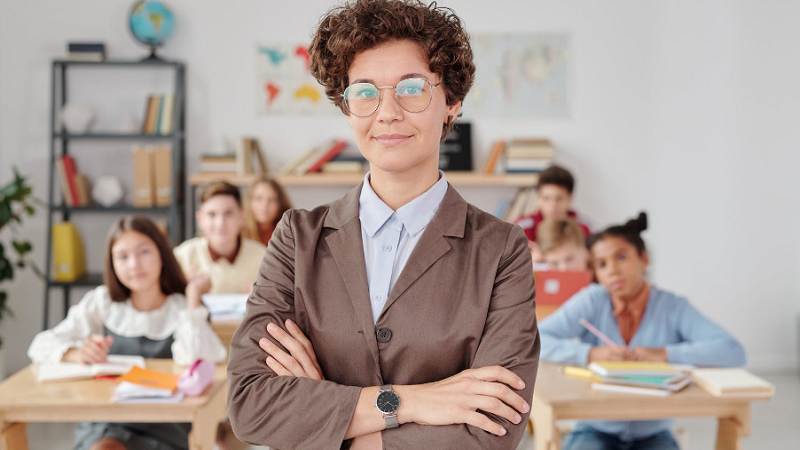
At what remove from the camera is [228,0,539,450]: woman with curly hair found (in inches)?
53.5

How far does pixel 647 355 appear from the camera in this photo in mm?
2547

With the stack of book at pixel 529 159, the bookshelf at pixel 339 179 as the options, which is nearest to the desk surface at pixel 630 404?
the bookshelf at pixel 339 179

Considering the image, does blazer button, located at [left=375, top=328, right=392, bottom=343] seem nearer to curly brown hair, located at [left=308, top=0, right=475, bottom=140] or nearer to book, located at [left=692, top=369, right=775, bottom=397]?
curly brown hair, located at [left=308, top=0, right=475, bottom=140]

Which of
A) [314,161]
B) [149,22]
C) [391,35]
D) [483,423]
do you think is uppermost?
[149,22]

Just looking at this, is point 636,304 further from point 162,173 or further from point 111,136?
point 111,136

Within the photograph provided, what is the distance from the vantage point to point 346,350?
55.2 inches

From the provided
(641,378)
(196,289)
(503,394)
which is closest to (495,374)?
(503,394)

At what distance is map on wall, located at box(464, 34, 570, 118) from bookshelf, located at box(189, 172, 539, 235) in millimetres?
511

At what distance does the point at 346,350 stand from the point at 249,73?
13.5ft

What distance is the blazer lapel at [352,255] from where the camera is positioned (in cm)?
138

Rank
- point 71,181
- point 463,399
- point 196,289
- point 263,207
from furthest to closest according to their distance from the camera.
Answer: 1. point 71,181
2. point 263,207
3. point 196,289
4. point 463,399

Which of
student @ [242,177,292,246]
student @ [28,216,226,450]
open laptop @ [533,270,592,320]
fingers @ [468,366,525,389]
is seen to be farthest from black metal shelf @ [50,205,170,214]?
fingers @ [468,366,525,389]

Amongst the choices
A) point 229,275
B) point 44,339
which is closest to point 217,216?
point 229,275

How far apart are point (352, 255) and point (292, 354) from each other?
213mm
